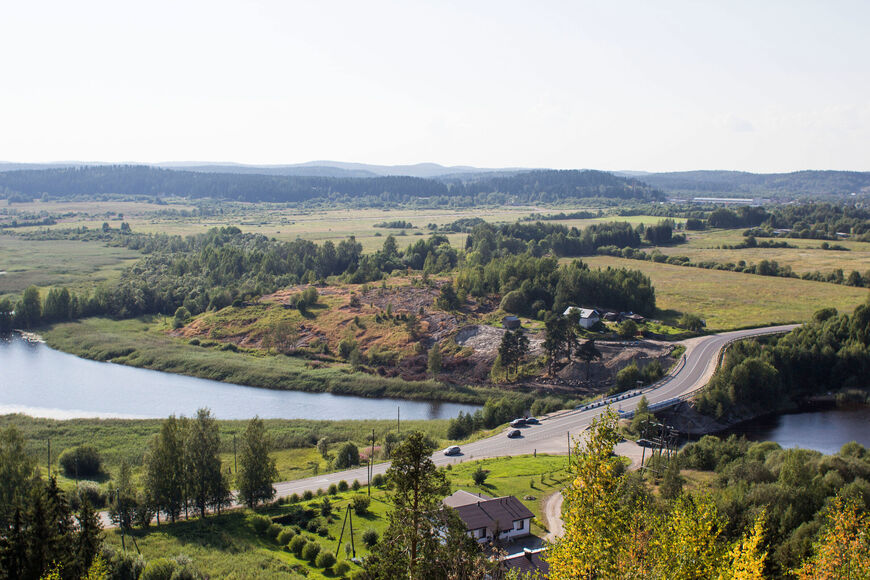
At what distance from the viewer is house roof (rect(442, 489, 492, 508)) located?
39.1 m

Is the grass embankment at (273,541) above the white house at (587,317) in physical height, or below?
below

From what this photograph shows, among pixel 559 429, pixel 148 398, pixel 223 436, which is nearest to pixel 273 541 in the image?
pixel 223 436

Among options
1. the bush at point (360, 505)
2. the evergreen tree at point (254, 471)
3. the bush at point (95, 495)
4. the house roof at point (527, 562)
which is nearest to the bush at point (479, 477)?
the bush at point (360, 505)

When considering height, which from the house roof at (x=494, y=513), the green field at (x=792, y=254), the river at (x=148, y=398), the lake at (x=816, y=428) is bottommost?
the river at (x=148, y=398)

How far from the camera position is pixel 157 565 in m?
31.5

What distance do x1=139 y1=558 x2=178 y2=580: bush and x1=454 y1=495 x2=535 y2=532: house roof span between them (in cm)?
1440

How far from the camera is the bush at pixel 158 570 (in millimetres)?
31094

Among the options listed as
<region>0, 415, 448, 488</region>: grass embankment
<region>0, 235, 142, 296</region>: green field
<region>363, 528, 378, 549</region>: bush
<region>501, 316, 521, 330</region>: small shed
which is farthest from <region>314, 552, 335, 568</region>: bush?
<region>0, 235, 142, 296</region>: green field

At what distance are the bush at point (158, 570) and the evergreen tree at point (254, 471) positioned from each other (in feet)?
39.2

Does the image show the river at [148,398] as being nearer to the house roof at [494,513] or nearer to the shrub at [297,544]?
the house roof at [494,513]

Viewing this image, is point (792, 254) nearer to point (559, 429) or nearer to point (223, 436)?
point (559, 429)

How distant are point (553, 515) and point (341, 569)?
1419 centimetres

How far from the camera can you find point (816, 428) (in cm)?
6394

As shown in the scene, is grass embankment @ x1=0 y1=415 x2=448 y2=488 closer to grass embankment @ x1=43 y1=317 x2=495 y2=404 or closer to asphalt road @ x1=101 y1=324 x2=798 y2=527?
asphalt road @ x1=101 y1=324 x2=798 y2=527
